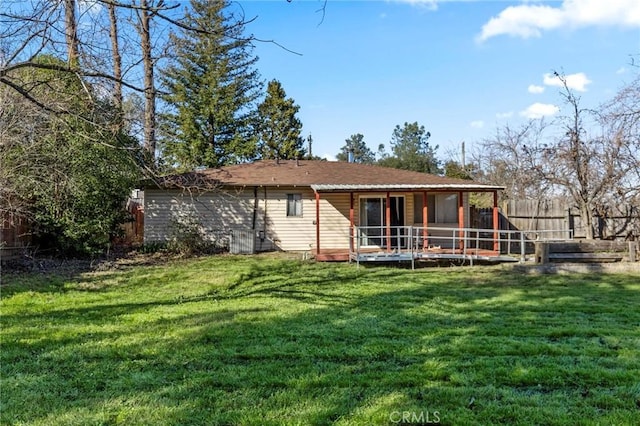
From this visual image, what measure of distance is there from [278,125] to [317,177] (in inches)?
625

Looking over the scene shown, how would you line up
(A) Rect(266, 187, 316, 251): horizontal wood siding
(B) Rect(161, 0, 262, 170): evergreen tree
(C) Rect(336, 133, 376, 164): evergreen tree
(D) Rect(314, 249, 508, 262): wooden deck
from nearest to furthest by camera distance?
1. (D) Rect(314, 249, 508, 262): wooden deck
2. (A) Rect(266, 187, 316, 251): horizontal wood siding
3. (B) Rect(161, 0, 262, 170): evergreen tree
4. (C) Rect(336, 133, 376, 164): evergreen tree

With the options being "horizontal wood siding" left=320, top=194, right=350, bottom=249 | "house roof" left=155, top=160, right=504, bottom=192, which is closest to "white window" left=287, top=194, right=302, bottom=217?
"house roof" left=155, top=160, right=504, bottom=192

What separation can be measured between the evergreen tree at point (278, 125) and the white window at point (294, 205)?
15032mm

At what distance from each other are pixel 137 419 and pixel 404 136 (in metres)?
55.9

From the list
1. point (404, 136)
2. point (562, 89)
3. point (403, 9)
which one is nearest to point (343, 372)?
point (403, 9)

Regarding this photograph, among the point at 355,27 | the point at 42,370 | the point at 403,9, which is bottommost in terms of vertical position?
the point at 42,370

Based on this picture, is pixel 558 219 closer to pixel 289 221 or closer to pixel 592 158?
pixel 592 158

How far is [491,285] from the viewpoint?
9.24 metres

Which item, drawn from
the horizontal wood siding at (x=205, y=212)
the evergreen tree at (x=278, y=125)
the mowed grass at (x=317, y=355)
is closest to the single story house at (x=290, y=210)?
the horizontal wood siding at (x=205, y=212)

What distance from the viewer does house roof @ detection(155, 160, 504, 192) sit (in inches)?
567

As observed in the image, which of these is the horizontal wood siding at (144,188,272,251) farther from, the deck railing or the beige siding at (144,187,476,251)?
the deck railing

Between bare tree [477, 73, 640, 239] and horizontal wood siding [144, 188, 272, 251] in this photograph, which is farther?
horizontal wood siding [144, 188, 272, 251]

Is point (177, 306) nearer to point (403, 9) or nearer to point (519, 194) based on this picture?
point (403, 9)

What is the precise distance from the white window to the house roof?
1.92ft
